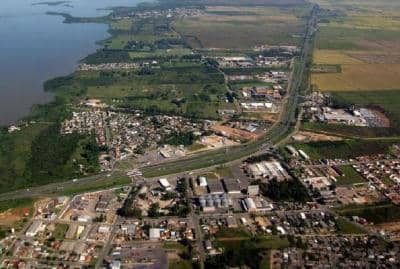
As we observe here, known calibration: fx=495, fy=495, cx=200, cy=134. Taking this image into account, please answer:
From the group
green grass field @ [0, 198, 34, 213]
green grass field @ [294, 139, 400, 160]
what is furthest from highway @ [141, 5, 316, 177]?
green grass field @ [0, 198, 34, 213]

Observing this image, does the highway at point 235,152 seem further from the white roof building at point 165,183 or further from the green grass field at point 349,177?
the green grass field at point 349,177

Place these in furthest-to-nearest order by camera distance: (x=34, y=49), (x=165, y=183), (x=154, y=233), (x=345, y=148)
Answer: (x=34, y=49), (x=345, y=148), (x=165, y=183), (x=154, y=233)

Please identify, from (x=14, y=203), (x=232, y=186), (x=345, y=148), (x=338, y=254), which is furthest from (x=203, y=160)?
(x=338, y=254)

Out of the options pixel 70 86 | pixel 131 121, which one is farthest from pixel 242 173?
pixel 70 86

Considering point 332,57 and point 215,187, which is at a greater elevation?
point 332,57

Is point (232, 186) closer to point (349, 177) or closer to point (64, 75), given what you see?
point (349, 177)

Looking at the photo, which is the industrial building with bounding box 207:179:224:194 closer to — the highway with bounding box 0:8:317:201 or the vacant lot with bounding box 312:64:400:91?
the highway with bounding box 0:8:317:201

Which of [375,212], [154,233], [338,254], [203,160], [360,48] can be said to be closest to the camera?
[338,254]

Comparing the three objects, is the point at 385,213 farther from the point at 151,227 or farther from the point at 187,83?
→ the point at 187,83

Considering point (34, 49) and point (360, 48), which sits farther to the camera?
point (360, 48)
